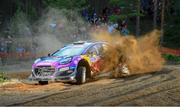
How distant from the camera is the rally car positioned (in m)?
20.3

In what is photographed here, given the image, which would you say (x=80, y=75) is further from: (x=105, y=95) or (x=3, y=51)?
(x=3, y=51)

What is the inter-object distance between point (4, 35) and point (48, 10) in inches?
187

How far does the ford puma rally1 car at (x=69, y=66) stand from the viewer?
66.7 ft

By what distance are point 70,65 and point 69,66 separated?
0.05 m

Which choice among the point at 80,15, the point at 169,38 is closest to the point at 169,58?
the point at 169,38

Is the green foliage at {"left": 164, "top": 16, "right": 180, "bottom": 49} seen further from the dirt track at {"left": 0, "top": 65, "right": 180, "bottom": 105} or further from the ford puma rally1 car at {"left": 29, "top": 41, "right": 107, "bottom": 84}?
the dirt track at {"left": 0, "top": 65, "right": 180, "bottom": 105}

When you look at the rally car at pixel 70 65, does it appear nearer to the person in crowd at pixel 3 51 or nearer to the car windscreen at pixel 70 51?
the car windscreen at pixel 70 51

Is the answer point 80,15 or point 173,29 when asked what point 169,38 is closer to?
point 173,29

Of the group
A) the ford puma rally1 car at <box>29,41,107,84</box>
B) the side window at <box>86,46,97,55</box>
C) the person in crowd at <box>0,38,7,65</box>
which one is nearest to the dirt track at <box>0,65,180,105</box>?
the ford puma rally1 car at <box>29,41,107,84</box>

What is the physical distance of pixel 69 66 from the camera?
803 inches

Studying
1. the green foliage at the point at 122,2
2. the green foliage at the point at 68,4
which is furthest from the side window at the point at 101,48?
the green foliage at the point at 68,4

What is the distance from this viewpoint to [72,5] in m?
41.7

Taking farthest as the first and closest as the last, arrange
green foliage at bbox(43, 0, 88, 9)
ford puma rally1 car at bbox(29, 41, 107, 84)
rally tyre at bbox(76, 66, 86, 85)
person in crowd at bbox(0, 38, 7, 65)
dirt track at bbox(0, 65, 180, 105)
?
1. green foliage at bbox(43, 0, 88, 9)
2. person in crowd at bbox(0, 38, 7, 65)
3. rally tyre at bbox(76, 66, 86, 85)
4. ford puma rally1 car at bbox(29, 41, 107, 84)
5. dirt track at bbox(0, 65, 180, 105)

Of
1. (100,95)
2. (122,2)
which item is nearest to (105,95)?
(100,95)
